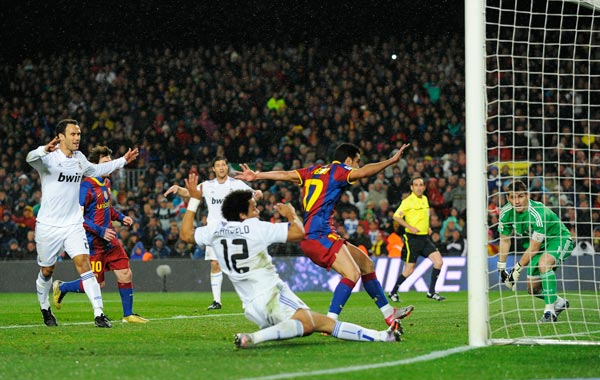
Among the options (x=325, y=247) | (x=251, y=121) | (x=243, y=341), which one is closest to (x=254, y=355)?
(x=243, y=341)

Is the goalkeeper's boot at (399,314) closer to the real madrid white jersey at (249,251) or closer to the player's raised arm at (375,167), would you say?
the player's raised arm at (375,167)

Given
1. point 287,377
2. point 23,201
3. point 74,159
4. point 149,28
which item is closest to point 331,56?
point 149,28

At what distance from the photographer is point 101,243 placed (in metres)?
12.6

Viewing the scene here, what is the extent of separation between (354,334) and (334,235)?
1.57 m

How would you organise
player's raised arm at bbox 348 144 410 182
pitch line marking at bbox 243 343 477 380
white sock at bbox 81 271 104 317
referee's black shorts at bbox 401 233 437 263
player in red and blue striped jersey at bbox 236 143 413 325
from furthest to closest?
referee's black shorts at bbox 401 233 437 263 → white sock at bbox 81 271 104 317 → player in red and blue striped jersey at bbox 236 143 413 325 → player's raised arm at bbox 348 144 410 182 → pitch line marking at bbox 243 343 477 380

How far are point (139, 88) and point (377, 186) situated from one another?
35.3 ft

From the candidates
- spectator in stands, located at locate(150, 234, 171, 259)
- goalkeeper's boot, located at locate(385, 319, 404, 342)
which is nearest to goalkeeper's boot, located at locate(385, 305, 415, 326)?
goalkeeper's boot, located at locate(385, 319, 404, 342)

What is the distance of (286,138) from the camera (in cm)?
2795

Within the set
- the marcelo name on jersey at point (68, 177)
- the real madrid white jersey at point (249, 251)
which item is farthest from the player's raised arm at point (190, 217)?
the marcelo name on jersey at point (68, 177)

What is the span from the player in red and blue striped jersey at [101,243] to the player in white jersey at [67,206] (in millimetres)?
851

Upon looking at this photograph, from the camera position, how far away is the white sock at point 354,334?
28.6ft

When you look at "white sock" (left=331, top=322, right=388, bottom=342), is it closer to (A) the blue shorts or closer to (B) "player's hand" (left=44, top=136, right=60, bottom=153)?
(A) the blue shorts

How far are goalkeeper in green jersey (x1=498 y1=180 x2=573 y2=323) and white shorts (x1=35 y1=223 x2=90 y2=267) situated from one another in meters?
4.97

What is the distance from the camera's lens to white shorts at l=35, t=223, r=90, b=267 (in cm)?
1145
